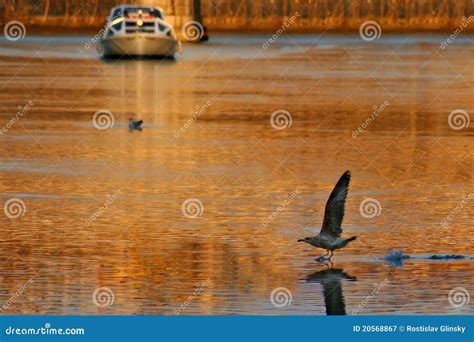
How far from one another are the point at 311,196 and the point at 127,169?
4.07 meters

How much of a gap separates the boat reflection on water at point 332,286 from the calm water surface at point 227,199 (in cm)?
3

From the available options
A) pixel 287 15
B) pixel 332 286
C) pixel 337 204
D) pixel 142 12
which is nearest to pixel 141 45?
pixel 142 12

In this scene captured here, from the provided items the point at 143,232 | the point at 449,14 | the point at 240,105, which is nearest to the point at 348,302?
the point at 143,232

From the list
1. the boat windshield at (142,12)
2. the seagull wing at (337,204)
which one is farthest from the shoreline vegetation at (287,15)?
the seagull wing at (337,204)

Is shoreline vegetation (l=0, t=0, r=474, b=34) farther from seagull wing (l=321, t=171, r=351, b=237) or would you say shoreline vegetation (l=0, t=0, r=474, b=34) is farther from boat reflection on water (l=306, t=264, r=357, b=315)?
boat reflection on water (l=306, t=264, r=357, b=315)

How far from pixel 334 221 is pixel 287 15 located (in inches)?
5057

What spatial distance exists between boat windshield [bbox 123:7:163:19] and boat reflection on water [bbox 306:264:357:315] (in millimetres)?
61023

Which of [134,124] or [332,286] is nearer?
[332,286]

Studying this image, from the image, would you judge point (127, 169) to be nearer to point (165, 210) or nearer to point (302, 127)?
point (165, 210)

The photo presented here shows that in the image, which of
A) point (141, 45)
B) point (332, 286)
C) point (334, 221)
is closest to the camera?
point (332, 286)

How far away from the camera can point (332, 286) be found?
60.6ft

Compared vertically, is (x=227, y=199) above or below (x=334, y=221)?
above

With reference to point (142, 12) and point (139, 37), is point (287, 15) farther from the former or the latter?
point (139, 37)

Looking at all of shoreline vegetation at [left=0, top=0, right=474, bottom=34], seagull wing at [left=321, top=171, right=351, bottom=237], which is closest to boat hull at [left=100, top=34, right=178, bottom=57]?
seagull wing at [left=321, top=171, right=351, bottom=237]
